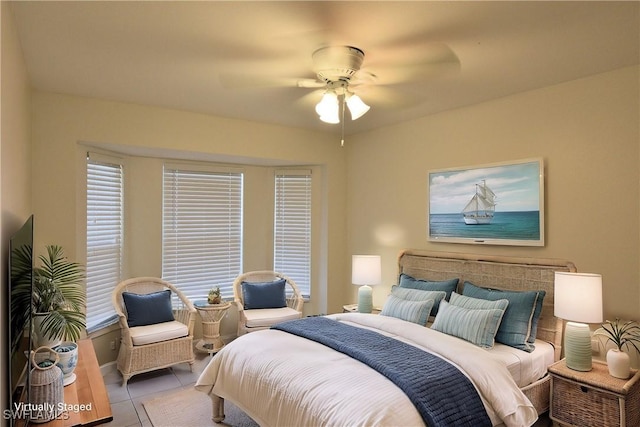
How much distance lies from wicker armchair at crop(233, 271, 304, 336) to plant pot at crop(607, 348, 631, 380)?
9.54 ft

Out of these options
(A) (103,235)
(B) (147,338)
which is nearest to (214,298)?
(B) (147,338)

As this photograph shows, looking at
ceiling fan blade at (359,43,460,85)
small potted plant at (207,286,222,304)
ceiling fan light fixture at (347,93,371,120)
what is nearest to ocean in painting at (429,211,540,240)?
ceiling fan blade at (359,43,460,85)

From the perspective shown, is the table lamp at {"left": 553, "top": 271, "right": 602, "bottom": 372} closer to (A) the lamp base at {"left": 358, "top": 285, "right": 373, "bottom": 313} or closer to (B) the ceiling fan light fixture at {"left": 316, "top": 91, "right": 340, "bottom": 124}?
(A) the lamp base at {"left": 358, "top": 285, "right": 373, "bottom": 313}

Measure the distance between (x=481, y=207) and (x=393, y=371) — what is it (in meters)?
2.01

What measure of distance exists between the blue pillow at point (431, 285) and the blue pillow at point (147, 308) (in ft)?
8.12

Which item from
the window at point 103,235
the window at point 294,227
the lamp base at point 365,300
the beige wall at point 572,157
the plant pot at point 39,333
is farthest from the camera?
the window at point 294,227

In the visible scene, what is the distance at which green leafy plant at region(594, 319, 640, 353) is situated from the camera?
268 cm

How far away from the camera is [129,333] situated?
359 cm

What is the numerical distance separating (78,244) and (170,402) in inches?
64.6

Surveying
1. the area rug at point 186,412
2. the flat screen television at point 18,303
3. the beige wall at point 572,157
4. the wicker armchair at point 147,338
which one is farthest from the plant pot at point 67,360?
the beige wall at point 572,157

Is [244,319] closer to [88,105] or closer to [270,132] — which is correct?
[270,132]

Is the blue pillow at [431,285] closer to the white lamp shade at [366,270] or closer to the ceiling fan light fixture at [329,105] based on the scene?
the white lamp shade at [366,270]

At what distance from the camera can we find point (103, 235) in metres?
4.01

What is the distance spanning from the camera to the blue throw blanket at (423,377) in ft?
6.80
